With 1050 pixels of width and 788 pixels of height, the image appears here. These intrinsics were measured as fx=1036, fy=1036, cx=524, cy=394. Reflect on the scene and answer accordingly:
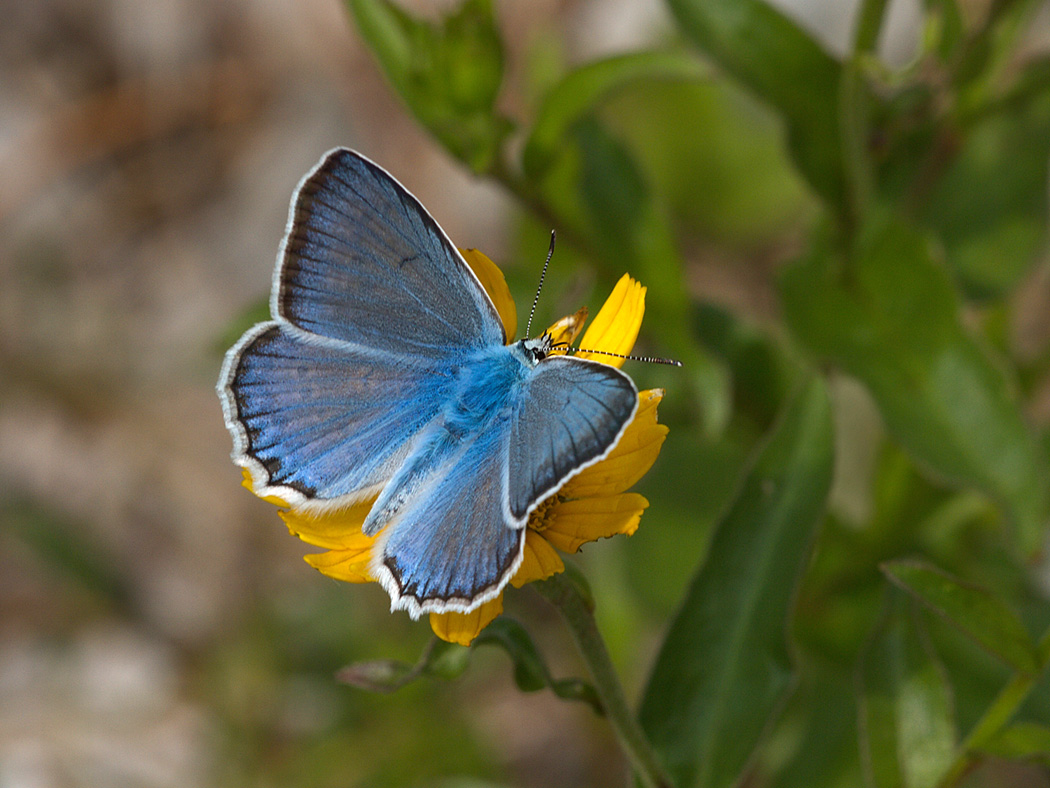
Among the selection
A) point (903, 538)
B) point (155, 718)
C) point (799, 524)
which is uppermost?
point (799, 524)

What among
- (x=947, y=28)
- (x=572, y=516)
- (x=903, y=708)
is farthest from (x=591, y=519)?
(x=947, y=28)

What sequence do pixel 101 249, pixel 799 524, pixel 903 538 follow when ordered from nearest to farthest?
pixel 799 524 → pixel 903 538 → pixel 101 249

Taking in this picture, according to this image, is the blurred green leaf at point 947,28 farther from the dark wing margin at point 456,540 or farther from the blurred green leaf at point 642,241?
the dark wing margin at point 456,540

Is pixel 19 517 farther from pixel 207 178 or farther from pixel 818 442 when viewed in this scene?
pixel 818 442

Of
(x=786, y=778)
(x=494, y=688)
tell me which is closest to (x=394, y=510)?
(x=786, y=778)

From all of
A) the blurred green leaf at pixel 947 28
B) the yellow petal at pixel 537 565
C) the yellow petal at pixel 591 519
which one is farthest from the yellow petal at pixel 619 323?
the blurred green leaf at pixel 947 28

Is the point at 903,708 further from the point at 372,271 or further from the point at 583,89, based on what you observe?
the point at 583,89
